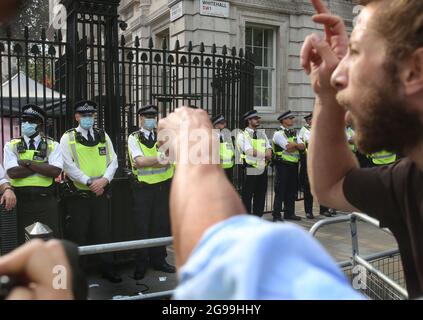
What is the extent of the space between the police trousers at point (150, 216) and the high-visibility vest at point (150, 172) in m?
0.06

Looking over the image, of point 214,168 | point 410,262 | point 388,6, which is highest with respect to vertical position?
point 388,6

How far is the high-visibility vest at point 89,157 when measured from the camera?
5207 mm

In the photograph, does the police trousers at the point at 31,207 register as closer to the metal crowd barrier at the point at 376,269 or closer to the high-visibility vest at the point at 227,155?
the high-visibility vest at the point at 227,155

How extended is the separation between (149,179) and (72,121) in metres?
1.22

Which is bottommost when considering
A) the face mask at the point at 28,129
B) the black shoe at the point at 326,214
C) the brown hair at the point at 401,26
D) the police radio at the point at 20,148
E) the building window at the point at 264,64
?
the black shoe at the point at 326,214

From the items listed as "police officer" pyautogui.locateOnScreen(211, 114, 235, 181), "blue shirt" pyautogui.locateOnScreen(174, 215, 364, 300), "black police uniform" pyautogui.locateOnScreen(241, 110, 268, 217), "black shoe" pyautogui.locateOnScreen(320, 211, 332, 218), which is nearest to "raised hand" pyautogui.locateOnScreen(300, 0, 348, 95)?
"blue shirt" pyautogui.locateOnScreen(174, 215, 364, 300)

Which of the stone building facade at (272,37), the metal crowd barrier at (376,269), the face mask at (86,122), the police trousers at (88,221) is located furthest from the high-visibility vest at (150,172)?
the stone building facade at (272,37)

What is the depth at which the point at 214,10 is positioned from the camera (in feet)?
40.4

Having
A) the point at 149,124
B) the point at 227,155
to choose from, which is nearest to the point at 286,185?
the point at 227,155

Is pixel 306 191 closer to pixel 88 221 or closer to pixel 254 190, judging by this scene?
pixel 254 190

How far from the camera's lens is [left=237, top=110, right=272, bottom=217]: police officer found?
25.5 ft

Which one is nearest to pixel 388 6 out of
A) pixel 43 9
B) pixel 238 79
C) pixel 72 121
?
pixel 72 121
